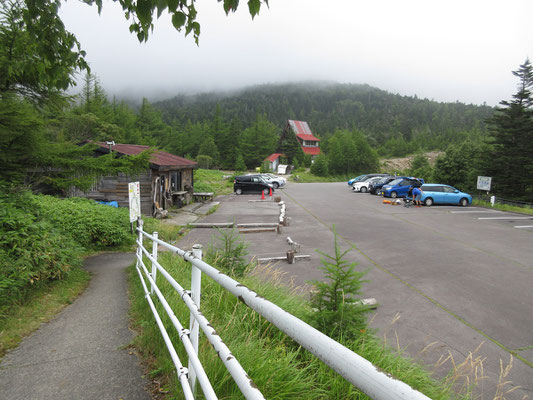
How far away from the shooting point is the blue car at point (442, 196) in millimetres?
23938

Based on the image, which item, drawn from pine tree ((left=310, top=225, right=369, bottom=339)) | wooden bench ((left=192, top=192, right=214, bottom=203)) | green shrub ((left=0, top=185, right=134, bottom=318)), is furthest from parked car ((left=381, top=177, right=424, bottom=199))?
pine tree ((left=310, top=225, right=369, bottom=339))

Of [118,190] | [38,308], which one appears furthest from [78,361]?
[118,190]

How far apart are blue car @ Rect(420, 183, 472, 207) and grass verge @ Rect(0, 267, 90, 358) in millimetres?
23030

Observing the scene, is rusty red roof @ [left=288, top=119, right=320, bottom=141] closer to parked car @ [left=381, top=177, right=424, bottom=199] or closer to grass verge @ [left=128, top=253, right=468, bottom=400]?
parked car @ [left=381, top=177, right=424, bottom=199]

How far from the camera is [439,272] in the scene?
9133 millimetres

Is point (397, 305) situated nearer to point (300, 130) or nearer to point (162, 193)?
point (162, 193)

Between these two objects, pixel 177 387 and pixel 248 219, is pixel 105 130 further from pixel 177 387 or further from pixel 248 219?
pixel 177 387

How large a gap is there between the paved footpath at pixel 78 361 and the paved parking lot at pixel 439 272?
2.25m

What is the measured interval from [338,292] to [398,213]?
18.1m

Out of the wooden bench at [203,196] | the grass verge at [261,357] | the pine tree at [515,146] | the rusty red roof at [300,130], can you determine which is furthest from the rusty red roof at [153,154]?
the rusty red roof at [300,130]

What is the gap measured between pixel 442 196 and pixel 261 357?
82.2ft

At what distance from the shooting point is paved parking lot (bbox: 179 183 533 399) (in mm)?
5414

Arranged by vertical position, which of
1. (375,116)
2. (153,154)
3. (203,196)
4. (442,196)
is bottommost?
(203,196)

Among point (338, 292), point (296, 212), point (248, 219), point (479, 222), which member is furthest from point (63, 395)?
point (479, 222)
